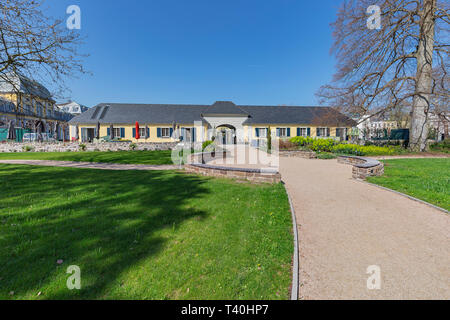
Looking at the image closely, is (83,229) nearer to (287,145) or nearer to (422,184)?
(422,184)

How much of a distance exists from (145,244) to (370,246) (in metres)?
3.36

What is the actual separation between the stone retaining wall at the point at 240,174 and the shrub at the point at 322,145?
1124cm

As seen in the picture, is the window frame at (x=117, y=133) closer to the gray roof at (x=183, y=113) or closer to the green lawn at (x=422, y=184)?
the gray roof at (x=183, y=113)

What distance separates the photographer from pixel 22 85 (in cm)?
834

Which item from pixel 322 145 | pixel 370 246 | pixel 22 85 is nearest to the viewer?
pixel 370 246

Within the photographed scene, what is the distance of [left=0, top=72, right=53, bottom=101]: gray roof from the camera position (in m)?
8.07

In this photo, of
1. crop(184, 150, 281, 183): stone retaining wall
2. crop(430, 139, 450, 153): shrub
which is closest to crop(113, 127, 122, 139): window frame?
crop(184, 150, 281, 183): stone retaining wall

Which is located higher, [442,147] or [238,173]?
[442,147]

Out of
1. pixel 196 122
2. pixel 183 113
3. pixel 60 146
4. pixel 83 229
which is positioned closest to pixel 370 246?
pixel 83 229

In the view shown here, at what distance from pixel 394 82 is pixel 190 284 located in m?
19.3

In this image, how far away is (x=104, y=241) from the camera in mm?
2787

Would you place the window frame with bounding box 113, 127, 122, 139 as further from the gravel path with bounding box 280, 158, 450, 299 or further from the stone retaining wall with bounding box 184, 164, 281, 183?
the gravel path with bounding box 280, 158, 450, 299
